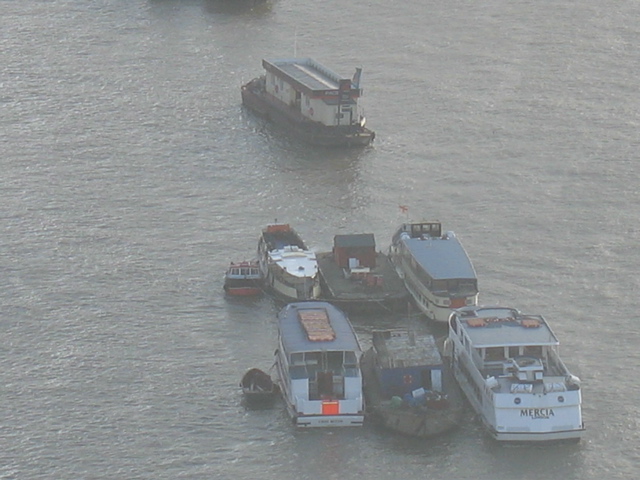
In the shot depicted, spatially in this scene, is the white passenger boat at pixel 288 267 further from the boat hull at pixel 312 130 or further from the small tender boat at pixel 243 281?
the boat hull at pixel 312 130

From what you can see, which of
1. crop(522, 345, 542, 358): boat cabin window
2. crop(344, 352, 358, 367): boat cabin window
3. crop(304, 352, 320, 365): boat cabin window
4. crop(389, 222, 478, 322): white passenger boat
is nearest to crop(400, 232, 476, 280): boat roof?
crop(389, 222, 478, 322): white passenger boat

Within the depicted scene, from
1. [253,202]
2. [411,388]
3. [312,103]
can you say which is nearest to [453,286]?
[411,388]

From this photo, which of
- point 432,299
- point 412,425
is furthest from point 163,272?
point 412,425

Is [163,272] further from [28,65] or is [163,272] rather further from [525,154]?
[28,65]

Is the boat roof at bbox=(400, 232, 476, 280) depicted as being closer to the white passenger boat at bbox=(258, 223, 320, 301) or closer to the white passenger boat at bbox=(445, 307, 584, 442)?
the white passenger boat at bbox=(445, 307, 584, 442)

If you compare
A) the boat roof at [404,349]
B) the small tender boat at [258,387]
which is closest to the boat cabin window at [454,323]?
the boat roof at [404,349]

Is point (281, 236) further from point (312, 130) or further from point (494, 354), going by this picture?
point (312, 130)

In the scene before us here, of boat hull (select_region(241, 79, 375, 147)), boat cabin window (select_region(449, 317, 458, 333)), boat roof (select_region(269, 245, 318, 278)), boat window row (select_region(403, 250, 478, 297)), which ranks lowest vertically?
boat hull (select_region(241, 79, 375, 147))
